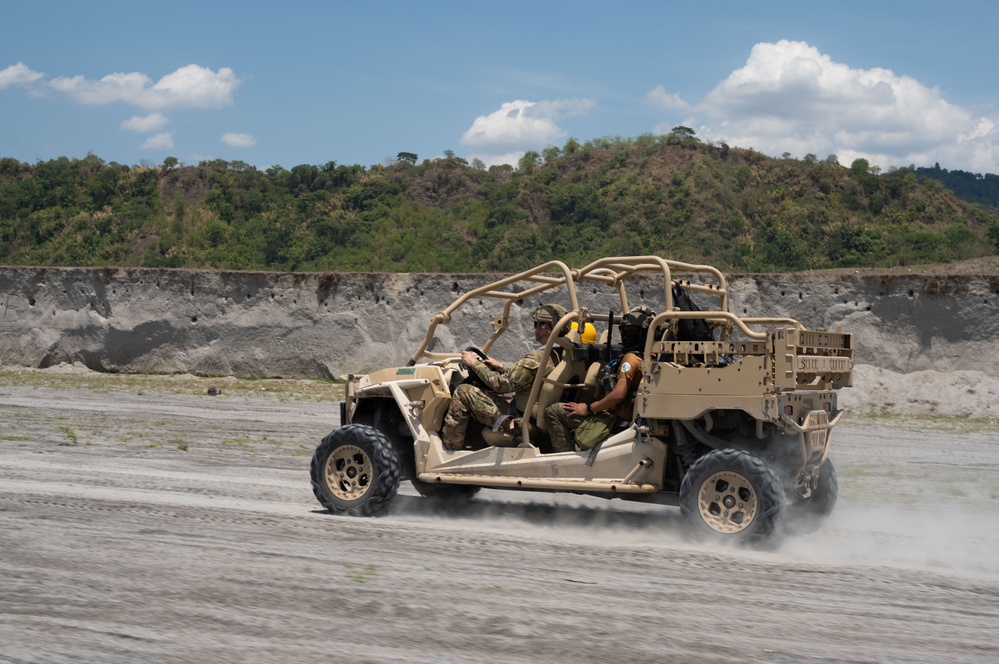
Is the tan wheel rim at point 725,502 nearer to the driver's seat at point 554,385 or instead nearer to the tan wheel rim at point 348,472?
the driver's seat at point 554,385

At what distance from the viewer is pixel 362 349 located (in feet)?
79.1

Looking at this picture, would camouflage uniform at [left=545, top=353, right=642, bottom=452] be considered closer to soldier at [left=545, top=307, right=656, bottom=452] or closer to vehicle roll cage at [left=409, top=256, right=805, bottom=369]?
soldier at [left=545, top=307, right=656, bottom=452]

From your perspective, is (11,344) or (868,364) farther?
(11,344)

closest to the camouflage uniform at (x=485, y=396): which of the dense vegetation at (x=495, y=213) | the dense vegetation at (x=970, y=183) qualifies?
the dense vegetation at (x=495, y=213)

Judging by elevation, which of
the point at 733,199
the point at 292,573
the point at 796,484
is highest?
the point at 733,199

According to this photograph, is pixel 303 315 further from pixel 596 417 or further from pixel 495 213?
pixel 495 213

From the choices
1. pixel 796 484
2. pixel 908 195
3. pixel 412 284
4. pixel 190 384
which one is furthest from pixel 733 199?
pixel 796 484

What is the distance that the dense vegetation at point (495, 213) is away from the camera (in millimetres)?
41188

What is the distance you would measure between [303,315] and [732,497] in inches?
689

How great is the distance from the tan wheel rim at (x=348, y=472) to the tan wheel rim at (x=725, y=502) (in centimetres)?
288

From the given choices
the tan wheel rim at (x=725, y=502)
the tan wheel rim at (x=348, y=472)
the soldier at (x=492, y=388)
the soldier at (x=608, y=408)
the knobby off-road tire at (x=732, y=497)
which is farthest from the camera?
the tan wheel rim at (x=348, y=472)

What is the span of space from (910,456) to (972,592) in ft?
26.3

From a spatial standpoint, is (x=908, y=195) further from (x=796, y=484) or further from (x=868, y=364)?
(x=796, y=484)

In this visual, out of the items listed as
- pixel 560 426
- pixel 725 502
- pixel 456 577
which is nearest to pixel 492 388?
pixel 560 426
